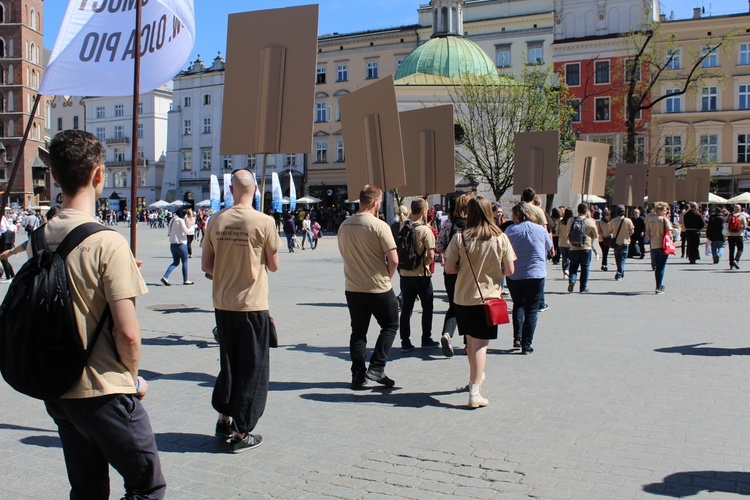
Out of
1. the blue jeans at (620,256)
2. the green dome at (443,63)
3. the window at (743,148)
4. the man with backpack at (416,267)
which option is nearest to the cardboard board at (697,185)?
the blue jeans at (620,256)

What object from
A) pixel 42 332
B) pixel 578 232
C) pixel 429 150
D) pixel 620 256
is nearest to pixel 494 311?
pixel 42 332

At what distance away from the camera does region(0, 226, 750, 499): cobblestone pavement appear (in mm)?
4648

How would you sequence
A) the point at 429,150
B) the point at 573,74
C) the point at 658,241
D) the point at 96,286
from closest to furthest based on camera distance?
the point at 96,286, the point at 429,150, the point at 658,241, the point at 573,74

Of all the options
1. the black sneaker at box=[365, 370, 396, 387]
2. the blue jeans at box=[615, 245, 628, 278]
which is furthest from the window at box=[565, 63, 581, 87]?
the black sneaker at box=[365, 370, 396, 387]

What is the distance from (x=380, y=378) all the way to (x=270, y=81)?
3572mm

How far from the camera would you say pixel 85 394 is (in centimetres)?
301

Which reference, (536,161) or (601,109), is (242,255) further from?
(601,109)

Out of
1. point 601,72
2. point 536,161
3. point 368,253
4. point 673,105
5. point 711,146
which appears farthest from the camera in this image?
point 601,72

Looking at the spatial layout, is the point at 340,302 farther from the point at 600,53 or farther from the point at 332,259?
the point at 600,53

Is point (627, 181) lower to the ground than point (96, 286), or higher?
higher

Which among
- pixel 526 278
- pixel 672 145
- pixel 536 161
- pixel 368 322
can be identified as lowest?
pixel 368 322

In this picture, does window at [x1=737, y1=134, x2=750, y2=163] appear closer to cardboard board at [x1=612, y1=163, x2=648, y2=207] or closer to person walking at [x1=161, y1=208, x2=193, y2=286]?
cardboard board at [x1=612, y1=163, x2=648, y2=207]

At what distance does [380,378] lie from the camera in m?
7.11

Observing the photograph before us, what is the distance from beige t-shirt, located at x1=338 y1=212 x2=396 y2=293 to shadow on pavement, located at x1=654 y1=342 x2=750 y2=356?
13.0ft
